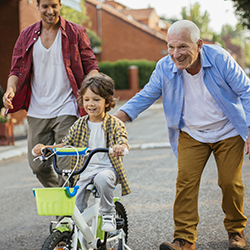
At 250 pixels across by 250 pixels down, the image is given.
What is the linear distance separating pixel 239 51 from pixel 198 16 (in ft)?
141

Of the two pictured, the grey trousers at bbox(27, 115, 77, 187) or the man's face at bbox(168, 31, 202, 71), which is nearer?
the man's face at bbox(168, 31, 202, 71)

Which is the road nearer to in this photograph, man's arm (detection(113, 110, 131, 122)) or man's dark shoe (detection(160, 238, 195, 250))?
man's dark shoe (detection(160, 238, 195, 250))

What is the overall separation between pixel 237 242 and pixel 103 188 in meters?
1.43

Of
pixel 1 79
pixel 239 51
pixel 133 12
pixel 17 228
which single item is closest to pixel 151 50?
pixel 133 12

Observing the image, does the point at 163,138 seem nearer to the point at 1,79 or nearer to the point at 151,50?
the point at 1,79

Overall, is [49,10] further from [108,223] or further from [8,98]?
[108,223]

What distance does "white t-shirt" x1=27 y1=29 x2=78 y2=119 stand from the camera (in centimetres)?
444

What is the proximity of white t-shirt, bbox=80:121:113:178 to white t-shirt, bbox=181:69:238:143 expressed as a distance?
880 mm

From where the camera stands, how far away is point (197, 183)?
158 inches

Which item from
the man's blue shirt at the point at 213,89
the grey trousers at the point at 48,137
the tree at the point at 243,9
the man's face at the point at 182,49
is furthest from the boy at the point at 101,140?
the tree at the point at 243,9

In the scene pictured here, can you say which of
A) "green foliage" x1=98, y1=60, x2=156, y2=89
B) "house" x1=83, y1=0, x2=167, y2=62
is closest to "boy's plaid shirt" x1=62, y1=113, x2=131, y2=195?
"green foliage" x1=98, y1=60, x2=156, y2=89

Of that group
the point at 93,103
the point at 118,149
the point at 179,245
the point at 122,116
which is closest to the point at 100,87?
the point at 93,103

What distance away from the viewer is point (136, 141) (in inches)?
493

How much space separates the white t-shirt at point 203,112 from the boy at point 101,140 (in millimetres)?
723
